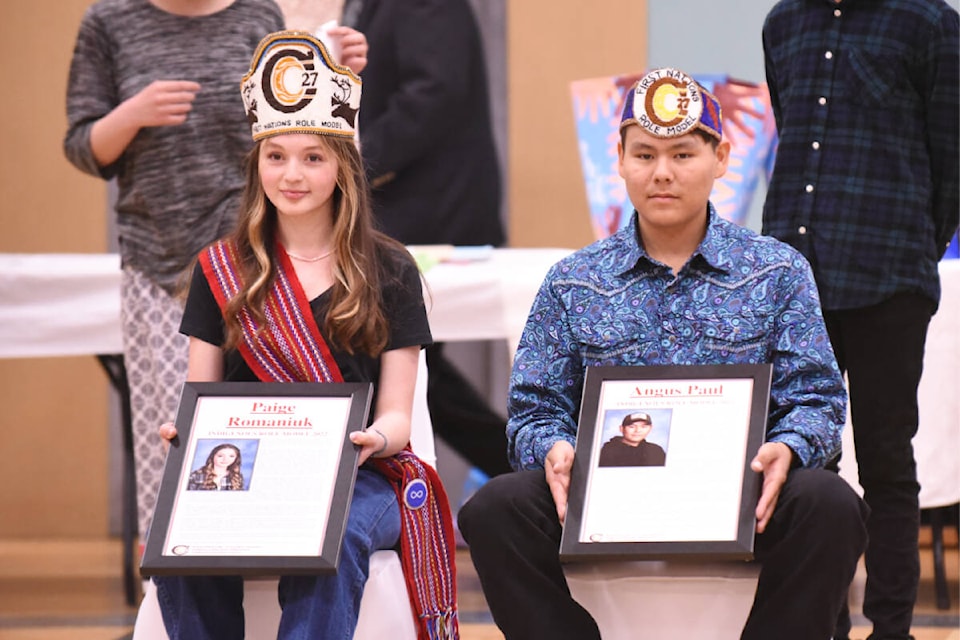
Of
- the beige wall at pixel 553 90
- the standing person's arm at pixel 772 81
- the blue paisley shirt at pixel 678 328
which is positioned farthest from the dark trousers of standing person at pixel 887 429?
the beige wall at pixel 553 90

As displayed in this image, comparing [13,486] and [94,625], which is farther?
[13,486]

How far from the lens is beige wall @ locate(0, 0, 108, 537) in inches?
213

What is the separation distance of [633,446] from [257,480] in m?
0.60

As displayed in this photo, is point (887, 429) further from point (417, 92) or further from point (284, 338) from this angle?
point (417, 92)

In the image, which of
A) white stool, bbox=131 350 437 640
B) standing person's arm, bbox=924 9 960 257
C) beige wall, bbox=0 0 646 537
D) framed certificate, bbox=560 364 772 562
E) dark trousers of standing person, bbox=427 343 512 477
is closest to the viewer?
framed certificate, bbox=560 364 772 562

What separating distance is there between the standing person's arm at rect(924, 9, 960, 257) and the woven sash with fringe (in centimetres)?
127

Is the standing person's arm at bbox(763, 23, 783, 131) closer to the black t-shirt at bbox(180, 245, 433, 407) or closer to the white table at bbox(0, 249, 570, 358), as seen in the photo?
the white table at bbox(0, 249, 570, 358)

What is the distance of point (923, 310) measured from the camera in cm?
297

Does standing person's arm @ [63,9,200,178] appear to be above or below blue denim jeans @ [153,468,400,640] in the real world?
above

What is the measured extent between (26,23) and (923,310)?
3801 millimetres

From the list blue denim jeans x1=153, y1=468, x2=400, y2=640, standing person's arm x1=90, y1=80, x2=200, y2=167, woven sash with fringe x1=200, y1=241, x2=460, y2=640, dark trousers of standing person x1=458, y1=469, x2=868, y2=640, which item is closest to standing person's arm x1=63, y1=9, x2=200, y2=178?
standing person's arm x1=90, y1=80, x2=200, y2=167

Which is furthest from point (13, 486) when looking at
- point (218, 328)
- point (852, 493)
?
point (852, 493)

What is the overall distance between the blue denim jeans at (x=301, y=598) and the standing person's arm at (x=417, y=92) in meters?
2.30

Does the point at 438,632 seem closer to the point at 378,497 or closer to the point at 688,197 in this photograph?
the point at 378,497
